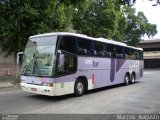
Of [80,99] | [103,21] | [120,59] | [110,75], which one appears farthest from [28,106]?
[103,21]

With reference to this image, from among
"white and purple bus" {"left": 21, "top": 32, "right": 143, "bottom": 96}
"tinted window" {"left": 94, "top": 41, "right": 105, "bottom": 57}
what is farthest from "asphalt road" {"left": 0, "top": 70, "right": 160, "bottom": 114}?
"tinted window" {"left": 94, "top": 41, "right": 105, "bottom": 57}

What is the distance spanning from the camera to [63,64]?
11.9 meters

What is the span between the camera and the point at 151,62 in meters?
80.8

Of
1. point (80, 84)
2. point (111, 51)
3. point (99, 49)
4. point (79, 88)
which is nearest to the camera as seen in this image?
point (79, 88)

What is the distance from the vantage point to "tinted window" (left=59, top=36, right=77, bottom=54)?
11.9 m

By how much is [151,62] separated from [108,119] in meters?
75.1

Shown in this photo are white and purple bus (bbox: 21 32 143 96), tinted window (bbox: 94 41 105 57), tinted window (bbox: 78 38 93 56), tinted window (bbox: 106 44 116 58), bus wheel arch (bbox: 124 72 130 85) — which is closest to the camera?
white and purple bus (bbox: 21 32 143 96)

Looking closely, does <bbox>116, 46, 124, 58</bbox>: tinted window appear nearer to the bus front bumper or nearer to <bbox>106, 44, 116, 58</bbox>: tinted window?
<bbox>106, 44, 116, 58</bbox>: tinted window

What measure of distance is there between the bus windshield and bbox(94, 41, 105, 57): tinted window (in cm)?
352

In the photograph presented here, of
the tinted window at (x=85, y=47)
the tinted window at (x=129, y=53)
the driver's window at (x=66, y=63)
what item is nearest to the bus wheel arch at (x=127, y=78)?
the tinted window at (x=129, y=53)

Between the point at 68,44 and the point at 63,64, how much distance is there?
1072mm

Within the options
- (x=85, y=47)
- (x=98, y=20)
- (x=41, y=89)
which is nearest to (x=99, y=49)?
(x=85, y=47)

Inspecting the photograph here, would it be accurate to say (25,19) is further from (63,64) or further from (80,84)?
(63,64)

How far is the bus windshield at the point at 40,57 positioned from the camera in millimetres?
11562
